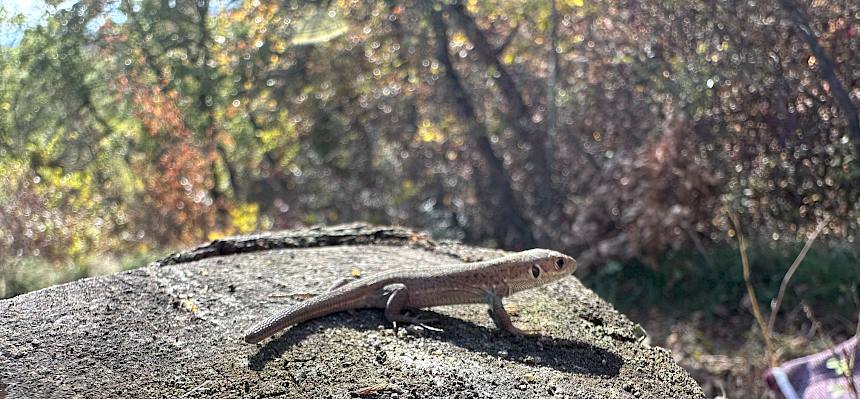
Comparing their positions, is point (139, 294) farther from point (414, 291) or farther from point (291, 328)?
point (414, 291)

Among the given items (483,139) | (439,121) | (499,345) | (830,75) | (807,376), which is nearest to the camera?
(499,345)

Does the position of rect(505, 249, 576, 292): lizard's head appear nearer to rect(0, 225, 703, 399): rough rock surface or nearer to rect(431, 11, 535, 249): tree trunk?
rect(0, 225, 703, 399): rough rock surface

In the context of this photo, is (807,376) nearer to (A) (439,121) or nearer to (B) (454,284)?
(B) (454,284)

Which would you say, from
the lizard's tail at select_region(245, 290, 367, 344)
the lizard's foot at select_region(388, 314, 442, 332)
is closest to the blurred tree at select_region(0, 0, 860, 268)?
the lizard's tail at select_region(245, 290, 367, 344)

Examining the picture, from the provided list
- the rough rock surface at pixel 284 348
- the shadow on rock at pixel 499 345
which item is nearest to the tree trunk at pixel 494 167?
the rough rock surface at pixel 284 348

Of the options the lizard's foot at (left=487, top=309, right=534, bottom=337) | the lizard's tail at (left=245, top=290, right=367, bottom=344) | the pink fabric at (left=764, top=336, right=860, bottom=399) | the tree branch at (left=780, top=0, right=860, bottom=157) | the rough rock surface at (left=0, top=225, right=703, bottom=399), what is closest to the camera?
the rough rock surface at (left=0, top=225, right=703, bottom=399)

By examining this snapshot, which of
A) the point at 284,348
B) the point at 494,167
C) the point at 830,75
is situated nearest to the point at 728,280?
the point at 830,75

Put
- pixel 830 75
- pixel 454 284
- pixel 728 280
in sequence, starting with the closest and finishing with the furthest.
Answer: pixel 454 284 → pixel 830 75 → pixel 728 280

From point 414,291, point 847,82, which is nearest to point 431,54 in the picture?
point 847,82
